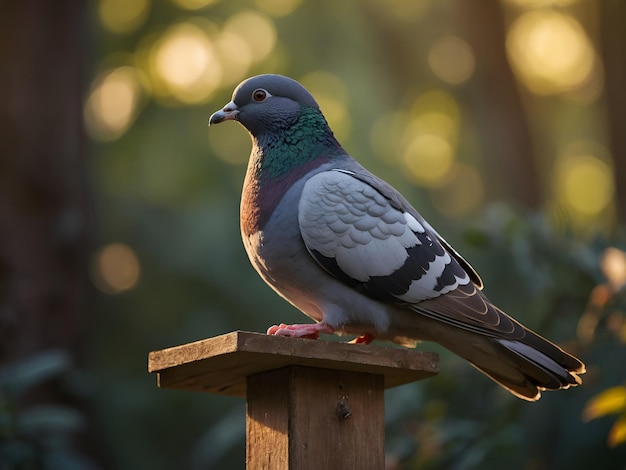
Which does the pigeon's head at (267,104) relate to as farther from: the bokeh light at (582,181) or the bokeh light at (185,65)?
the bokeh light at (582,181)

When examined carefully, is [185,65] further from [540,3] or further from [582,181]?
[582,181]

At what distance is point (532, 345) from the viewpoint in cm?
347

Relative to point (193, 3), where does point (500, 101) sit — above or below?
below

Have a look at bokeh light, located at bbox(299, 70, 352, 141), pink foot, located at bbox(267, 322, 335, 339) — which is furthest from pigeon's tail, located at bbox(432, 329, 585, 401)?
bokeh light, located at bbox(299, 70, 352, 141)

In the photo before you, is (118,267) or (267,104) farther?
(118,267)

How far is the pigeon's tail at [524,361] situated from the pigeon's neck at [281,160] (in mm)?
869

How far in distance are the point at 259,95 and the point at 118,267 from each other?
827 cm

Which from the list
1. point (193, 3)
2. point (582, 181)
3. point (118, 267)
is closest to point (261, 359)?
point (118, 267)

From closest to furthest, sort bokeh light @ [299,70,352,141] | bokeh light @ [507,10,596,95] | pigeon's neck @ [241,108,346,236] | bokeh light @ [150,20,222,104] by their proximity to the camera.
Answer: pigeon's neck @ [241,108,346,236] → bokeh light @ [507,10,596,95] → bokeh light @ [150,20,222,104] → bokeh light @ [299,70,352,141]

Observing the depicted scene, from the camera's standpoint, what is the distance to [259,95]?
151 inches

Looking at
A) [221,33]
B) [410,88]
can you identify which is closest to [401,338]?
[221,33]

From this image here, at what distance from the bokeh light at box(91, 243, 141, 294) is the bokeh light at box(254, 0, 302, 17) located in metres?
5.44

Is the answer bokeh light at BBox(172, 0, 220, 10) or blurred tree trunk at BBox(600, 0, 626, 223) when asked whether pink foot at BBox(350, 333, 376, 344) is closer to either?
blurred tree trunk at BBox(600, 0, 626, 223)

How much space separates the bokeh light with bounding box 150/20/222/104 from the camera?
13680 millimetres
